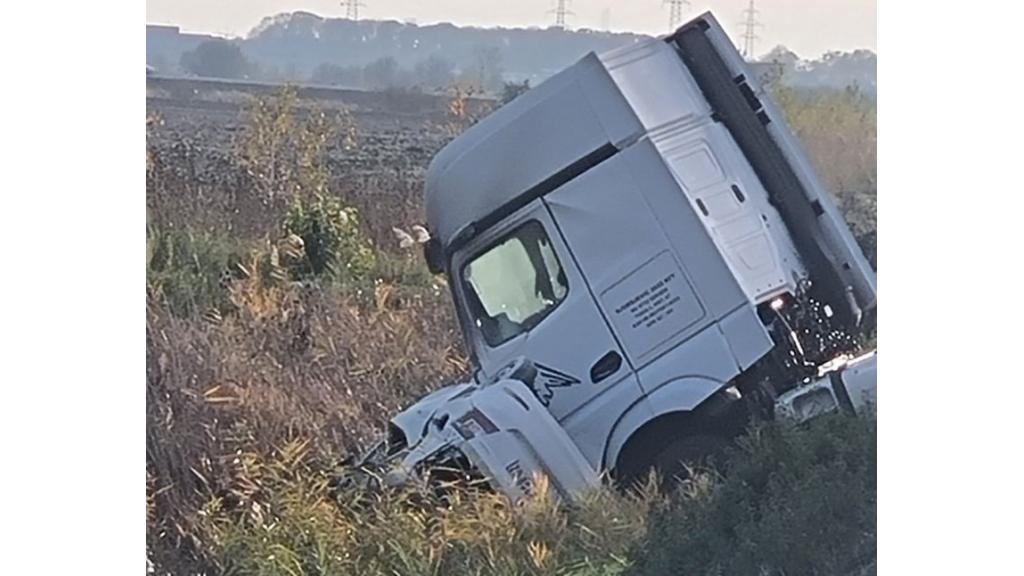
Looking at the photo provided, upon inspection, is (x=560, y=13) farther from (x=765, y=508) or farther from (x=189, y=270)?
(x=765, y=508)

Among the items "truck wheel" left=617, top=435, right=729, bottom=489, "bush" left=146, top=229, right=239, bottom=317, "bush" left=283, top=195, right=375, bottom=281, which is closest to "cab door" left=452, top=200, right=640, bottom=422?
"truck wheel" left=617, top=435, right=729, bottom=489

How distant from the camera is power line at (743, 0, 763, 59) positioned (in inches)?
131

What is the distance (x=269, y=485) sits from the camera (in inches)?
131

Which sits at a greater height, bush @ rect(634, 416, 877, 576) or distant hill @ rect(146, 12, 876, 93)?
distant hill @ rect(146, 12, 876, 93)

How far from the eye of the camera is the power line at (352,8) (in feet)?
11.0

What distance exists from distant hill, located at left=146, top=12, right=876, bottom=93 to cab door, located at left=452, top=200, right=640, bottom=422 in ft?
1.08

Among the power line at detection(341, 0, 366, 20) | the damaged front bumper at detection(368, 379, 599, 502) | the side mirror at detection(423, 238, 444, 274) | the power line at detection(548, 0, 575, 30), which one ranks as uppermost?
the power line at detection(341, 0, 366, 20)

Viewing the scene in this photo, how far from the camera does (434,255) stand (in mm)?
3385

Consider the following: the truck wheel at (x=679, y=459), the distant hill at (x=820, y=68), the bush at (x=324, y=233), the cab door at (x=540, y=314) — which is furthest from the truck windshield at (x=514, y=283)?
the distant hill at (x=820, y=68)

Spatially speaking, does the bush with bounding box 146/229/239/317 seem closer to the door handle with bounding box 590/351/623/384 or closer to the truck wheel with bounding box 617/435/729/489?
the door handle with bounding box 590/351/623/384

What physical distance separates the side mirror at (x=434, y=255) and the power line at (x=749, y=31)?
0.79m
